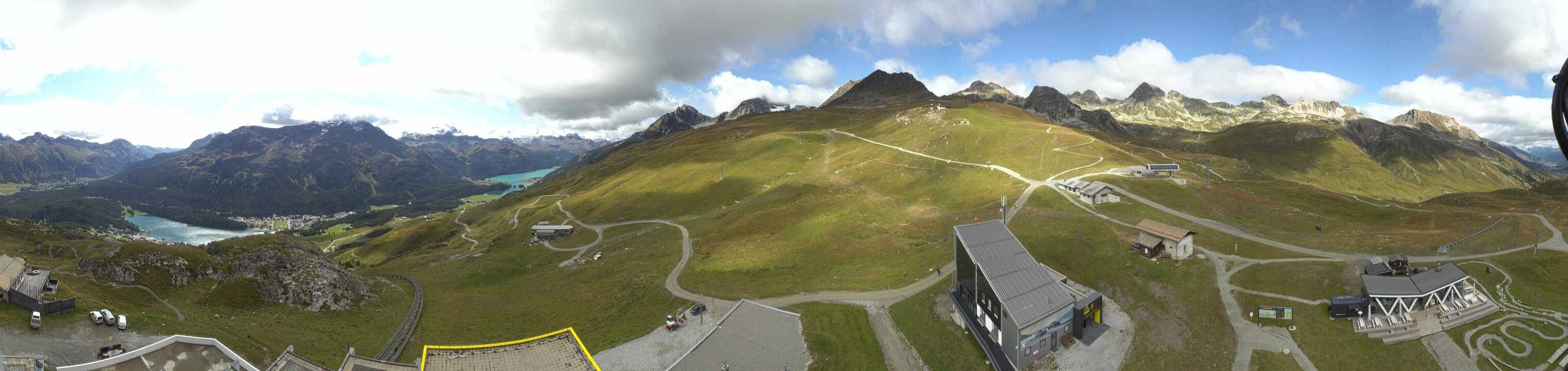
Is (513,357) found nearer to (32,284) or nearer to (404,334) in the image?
(404,334)

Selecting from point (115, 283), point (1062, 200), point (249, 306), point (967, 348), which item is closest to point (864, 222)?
point (1062, 200)

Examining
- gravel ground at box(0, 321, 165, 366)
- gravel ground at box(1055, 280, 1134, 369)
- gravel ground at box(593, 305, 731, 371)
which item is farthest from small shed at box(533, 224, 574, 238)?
gravel ground at box(1055, 280, 1134, 369)

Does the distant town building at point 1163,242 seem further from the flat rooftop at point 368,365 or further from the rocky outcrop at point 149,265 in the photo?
the rocky outcrop at point 149,265

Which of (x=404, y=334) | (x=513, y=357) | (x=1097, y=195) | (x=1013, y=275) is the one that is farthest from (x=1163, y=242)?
(x=404, y=334)

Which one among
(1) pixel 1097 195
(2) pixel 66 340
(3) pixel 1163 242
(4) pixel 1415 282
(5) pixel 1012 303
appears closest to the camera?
(2) pixel 66 340

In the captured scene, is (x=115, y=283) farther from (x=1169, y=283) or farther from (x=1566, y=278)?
(x=1566, y=278)
